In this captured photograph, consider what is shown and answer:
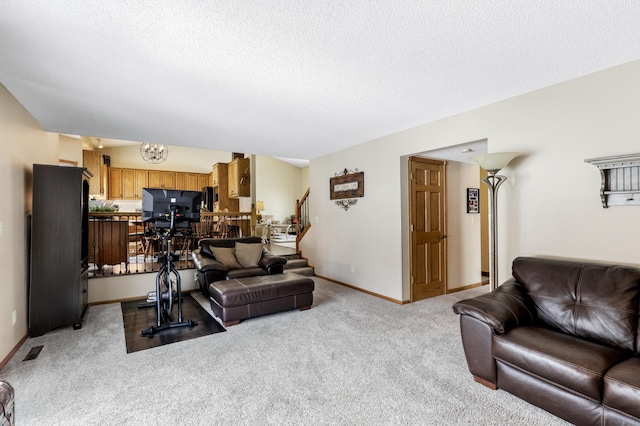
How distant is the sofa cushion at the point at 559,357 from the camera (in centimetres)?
171

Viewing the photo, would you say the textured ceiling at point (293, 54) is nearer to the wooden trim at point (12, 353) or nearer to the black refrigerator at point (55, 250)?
the black refrigerator at point (55, 250)

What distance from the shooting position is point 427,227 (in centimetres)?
464

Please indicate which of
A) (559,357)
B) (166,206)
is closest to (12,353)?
(166,206)

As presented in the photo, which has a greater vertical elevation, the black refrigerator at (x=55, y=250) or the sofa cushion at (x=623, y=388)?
the black refrigerator at (x=55, y=250)

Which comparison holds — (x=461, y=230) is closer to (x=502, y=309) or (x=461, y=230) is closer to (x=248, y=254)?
(x=502, y=309)

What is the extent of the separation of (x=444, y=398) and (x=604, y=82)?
279cm

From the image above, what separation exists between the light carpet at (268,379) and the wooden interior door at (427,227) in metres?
1.02

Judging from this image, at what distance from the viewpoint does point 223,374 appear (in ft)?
8.02

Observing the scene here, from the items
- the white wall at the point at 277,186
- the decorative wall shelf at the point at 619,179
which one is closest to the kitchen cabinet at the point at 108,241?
the decorative wall shelf at the point at 619,179

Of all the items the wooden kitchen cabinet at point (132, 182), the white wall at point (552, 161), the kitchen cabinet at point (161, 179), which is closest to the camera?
the white wall at point (552, 161)

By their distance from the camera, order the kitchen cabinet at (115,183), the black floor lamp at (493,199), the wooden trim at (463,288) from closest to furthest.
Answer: the black floor lamp at (493,199) → the wooden trim at (463,288) → the kitchen cabinet at (115,183)

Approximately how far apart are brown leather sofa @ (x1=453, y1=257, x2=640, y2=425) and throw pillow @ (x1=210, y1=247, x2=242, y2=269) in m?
3.31

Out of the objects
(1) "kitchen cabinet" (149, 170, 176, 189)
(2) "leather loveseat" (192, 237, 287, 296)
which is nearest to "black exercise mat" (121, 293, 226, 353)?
(2) "leather loveseat" (192, 237, 287, 296)

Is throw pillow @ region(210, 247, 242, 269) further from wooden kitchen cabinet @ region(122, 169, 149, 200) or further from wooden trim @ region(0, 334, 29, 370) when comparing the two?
wooden kitchen cabinet @ region(122, 169, 149, 200)
